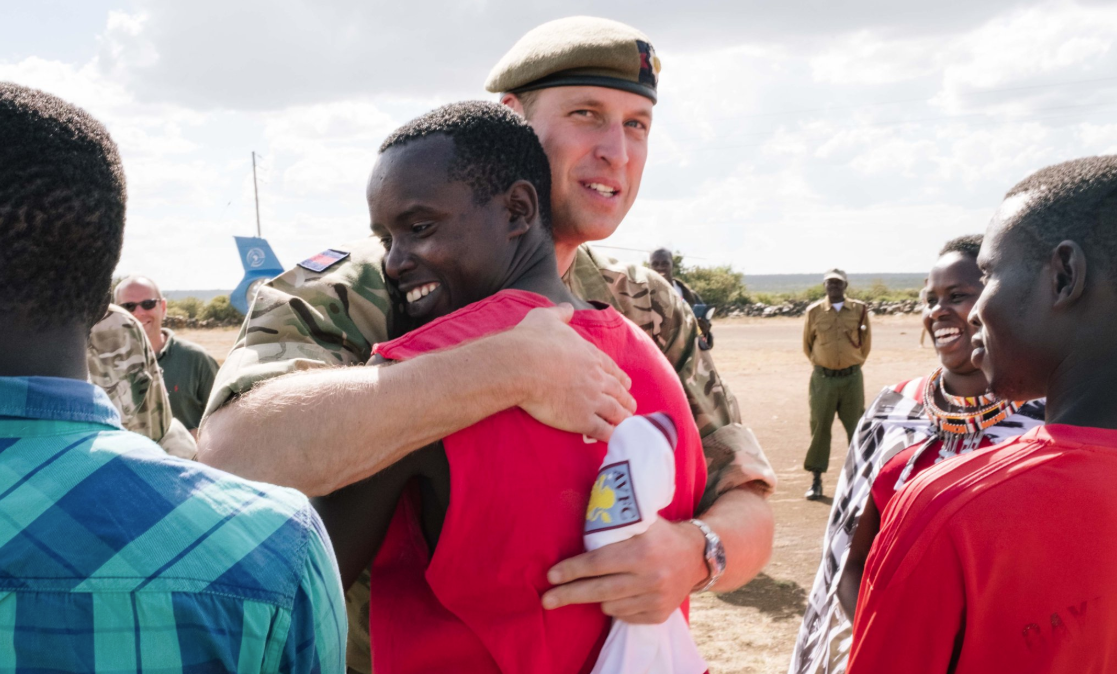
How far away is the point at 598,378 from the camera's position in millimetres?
1646

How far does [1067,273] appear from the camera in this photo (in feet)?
5.73

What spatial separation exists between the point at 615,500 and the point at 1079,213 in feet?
3.79

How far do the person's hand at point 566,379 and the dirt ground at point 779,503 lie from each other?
401 cm

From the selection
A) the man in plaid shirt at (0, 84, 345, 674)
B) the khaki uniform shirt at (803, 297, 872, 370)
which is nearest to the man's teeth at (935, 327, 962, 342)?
the man in plaid shirt at (0, 84, 345, 674)

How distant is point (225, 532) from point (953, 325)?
11.4 ft

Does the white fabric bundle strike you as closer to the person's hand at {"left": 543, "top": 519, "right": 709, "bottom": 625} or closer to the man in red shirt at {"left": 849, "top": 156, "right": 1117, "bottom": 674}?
the person's hand at {"left": 543, "top": 519, "right": 709, "bottom": 625}

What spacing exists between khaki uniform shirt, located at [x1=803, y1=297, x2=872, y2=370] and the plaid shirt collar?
934 centimetres

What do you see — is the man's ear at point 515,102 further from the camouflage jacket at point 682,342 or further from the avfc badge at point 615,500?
the avfc badge at point 615,500

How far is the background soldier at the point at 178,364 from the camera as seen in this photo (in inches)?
254

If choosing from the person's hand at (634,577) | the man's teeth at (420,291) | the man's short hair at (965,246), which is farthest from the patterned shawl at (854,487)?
the man's teeth at (420,291)

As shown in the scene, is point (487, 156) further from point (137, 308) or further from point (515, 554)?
point (137, 308)

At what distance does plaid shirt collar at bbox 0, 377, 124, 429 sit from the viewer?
3.17 ft

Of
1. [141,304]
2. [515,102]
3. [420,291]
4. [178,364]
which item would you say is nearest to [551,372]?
[420,291]

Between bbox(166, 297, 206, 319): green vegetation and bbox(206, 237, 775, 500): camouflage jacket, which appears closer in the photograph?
bbox(206, 237, 775, 500): camouflage jacket
